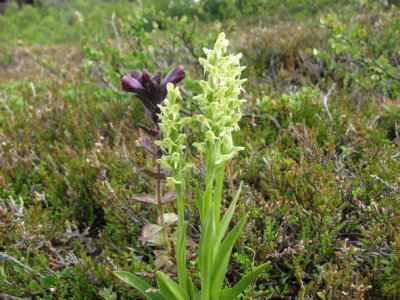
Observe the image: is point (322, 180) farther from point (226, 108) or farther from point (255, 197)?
point (226, 108)

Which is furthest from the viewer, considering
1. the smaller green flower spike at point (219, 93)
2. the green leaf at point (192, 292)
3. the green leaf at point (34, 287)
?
the green leaf at point (34, 287)

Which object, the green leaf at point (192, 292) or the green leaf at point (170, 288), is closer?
the green leaf at point (170, 288)

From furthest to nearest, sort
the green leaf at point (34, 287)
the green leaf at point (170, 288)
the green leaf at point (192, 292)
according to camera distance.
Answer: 1. the green leaf at point (34, 287)
2. the green leaf at point (192, 292)
3. the green leaf at point (170, 288)

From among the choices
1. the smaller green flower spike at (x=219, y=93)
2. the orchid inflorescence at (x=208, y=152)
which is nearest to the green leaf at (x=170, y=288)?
the orchid inflorescence at (x=208, y=152)

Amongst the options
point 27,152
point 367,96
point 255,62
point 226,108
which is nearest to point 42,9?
point 255,62

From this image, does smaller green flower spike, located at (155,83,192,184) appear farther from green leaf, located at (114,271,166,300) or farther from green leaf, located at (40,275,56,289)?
green leaf, located at (40,275,56,289)

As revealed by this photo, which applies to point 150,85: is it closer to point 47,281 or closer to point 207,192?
point 207,192

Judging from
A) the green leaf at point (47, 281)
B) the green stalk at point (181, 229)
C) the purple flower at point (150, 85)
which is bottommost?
the green leaf at point (47, 281)

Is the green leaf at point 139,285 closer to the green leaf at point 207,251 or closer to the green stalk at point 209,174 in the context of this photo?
the green leaf at point 207,251
